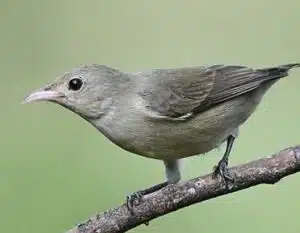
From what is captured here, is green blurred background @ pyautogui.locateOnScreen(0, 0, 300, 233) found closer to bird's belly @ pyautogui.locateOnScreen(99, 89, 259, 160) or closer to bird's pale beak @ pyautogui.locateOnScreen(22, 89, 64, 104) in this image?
bird's belly @ pyautogui.locateOnScreen(99, 89, 259, 160)

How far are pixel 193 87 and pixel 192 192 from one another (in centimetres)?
121

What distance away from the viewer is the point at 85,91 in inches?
221

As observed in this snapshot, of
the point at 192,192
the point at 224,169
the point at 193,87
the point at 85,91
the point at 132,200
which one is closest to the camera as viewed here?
the point at 192,192

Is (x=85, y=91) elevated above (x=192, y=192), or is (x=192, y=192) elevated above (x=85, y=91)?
(x=85, y=91)

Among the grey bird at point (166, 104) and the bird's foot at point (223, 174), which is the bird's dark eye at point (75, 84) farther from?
the bird's foot at point (223, 174)

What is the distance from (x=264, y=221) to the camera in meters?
6.78

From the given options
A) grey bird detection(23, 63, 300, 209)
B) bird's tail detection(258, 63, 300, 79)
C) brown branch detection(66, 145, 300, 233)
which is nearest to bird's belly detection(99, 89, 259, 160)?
grey bird detection(23, 63, 300, 209)

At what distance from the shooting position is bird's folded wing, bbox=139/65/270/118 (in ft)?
18.8

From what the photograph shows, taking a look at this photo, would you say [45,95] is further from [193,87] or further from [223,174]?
[223,174]

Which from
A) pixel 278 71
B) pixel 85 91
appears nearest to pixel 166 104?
pixel 85 91

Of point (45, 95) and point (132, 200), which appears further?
point (45, 95)

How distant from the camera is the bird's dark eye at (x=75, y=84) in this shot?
→ 5.59m

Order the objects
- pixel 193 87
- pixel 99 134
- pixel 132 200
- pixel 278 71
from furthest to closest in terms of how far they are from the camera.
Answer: pixel 99 134 → pixel 193 87 → pixel 278 71 → pixel 132 200

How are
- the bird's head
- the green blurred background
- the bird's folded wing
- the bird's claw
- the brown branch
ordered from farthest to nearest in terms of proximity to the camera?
1. the green blurred background
2. the bird's folded wing
3. the bird's head
4. the bird's claw
5. the brown branch
